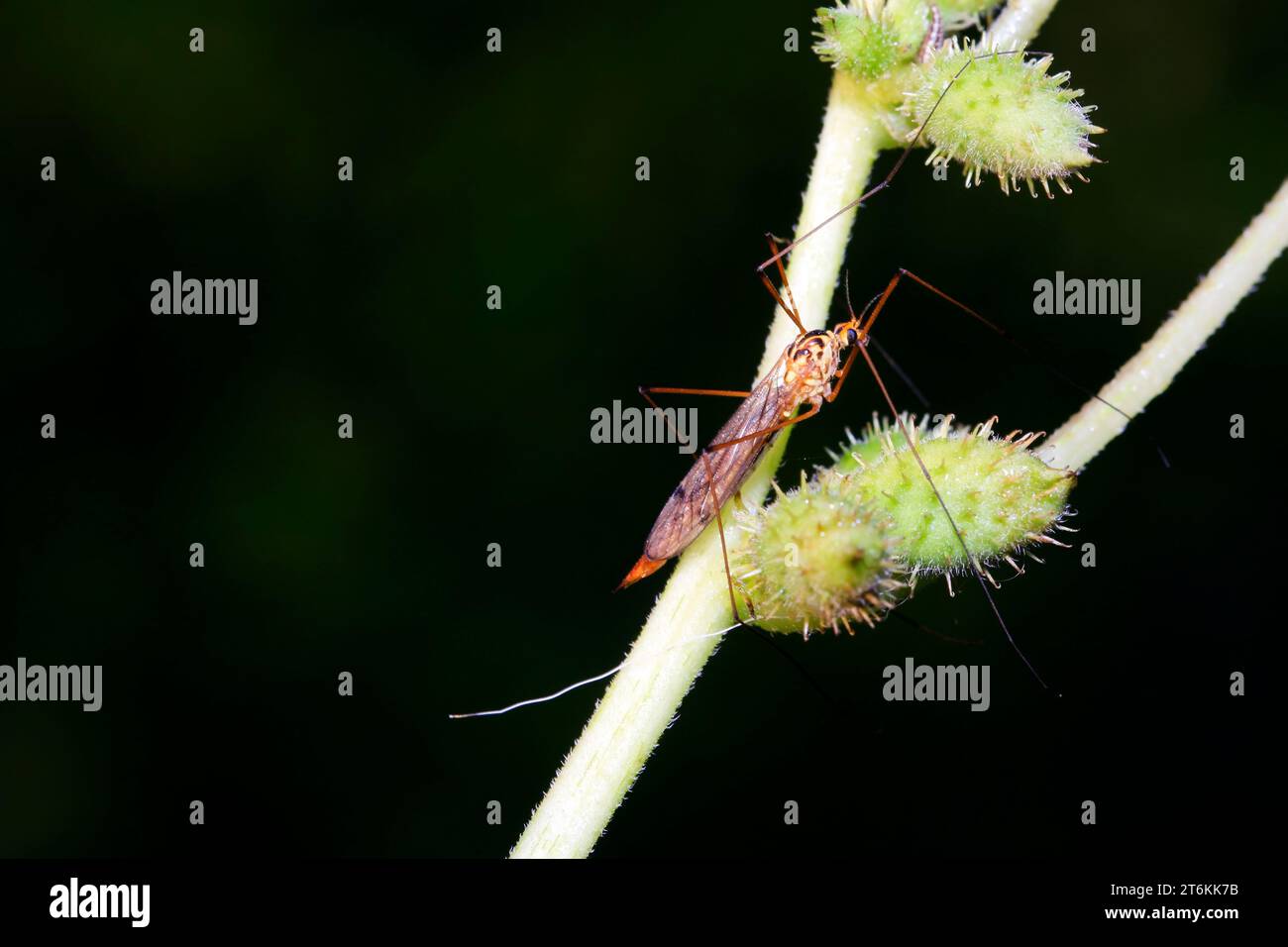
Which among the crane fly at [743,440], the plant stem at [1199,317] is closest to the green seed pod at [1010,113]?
the plant stem at [1199,317]

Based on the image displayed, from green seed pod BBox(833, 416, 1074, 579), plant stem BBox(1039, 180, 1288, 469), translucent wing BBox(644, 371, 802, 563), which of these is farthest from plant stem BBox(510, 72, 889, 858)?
plant stem BBox(1039, 180, 1288, 469)

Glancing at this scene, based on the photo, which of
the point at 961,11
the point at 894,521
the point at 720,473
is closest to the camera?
the point at 894,521

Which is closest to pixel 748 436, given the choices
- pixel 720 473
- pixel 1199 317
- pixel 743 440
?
Result: pixel 743 440

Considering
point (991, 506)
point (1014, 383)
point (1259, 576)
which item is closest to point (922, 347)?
point (1014, 383)

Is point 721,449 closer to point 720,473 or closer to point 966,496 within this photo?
point 720,473

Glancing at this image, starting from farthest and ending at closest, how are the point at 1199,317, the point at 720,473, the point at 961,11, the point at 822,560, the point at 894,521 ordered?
the point at 720,473
the point at 961,11
the point at 1199,317
the point at 894,521
the point at 822,560

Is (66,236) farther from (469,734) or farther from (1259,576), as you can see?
(1259,576)
